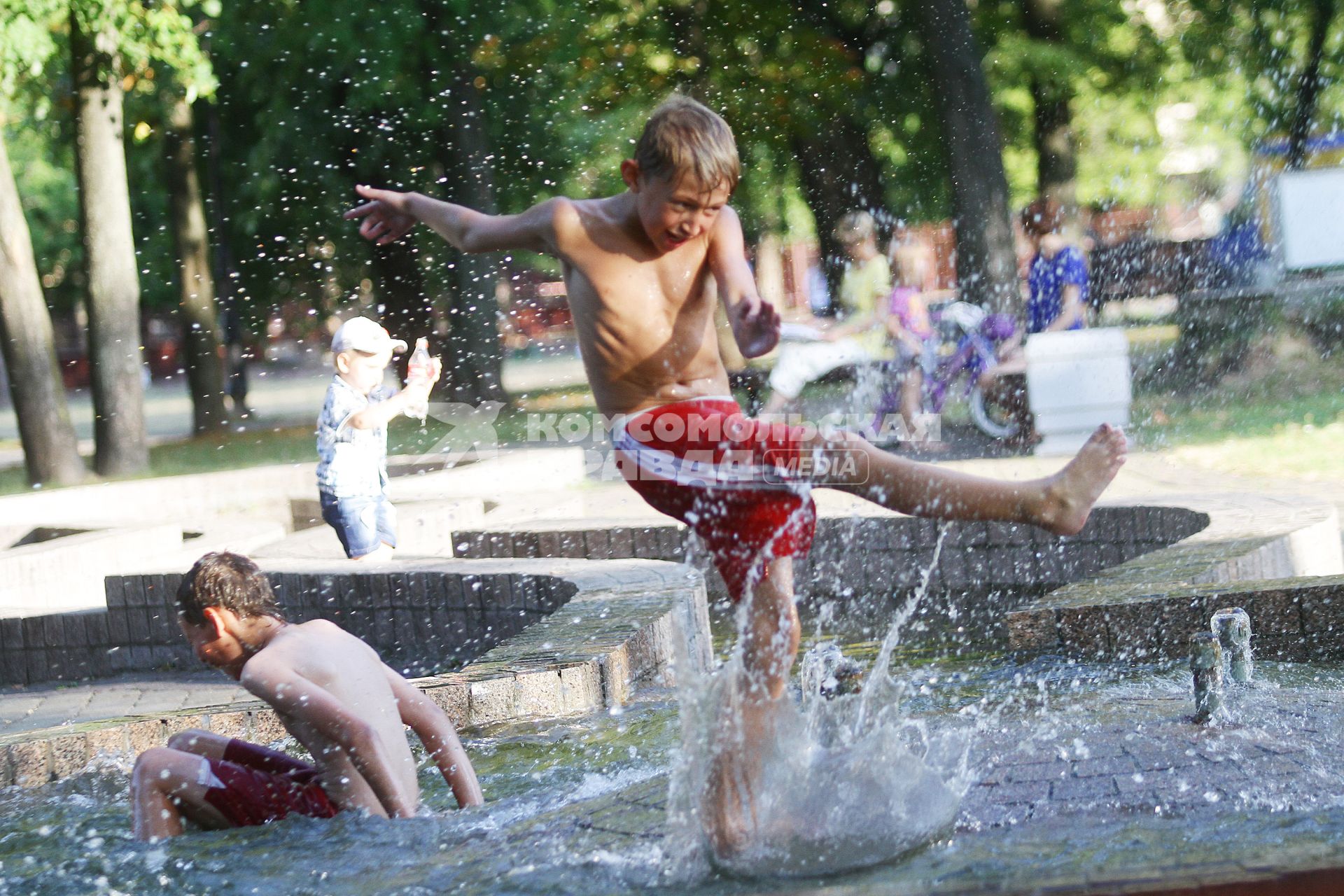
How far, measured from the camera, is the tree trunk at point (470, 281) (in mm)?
20031

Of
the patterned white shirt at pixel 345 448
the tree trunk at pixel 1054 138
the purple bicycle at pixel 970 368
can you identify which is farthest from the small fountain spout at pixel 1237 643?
the tree trunk at pixel 1054 138

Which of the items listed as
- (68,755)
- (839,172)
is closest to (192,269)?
(839,172)

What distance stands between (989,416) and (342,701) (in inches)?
433

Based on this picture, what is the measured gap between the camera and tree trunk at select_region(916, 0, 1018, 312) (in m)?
15.1

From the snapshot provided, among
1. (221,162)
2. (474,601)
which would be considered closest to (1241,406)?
(474,601)

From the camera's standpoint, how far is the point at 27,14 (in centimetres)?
1577

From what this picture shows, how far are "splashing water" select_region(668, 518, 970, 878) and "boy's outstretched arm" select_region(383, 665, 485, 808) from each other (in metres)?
0.64

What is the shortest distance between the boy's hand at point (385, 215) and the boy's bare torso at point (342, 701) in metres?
1.16

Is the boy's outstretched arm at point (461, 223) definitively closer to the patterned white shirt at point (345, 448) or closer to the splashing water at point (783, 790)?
the splashing water at point (783, 790)

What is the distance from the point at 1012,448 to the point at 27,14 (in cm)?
1065

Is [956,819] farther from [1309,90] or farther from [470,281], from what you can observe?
[1309,90]

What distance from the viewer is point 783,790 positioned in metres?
3.79

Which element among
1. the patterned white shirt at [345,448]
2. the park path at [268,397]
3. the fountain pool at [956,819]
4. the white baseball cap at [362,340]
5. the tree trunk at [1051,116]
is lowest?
the fountain pool at [956,819]

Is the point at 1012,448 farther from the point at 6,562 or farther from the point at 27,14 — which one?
the point at 27,14
